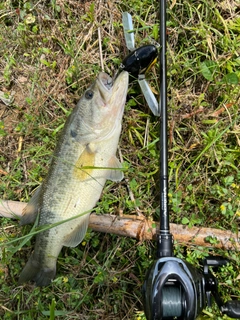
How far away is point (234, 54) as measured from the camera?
314 cm

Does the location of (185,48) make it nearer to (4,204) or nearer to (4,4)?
(4,4)

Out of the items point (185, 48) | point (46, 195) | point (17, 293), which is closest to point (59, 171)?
point (46, 195)

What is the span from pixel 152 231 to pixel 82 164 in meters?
0.86

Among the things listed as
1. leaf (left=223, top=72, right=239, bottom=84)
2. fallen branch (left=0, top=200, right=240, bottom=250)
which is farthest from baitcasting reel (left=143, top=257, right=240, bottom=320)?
leaf (left=223, top=72, right=239, bottom=84)

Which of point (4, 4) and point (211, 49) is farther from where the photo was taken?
point (4, 4)

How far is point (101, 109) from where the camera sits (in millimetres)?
2676

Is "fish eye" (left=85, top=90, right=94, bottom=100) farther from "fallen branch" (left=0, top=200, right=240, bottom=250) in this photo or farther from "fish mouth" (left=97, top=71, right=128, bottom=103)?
"fallen branch" (left=0, top=200, right=240, bottom=250)

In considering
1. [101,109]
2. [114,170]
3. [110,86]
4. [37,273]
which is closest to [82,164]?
[114,170]

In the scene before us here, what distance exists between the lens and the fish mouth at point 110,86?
268 cm

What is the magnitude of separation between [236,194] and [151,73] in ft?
4.54

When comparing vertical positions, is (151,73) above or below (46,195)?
above

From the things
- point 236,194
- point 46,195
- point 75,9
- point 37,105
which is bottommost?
point 236,194

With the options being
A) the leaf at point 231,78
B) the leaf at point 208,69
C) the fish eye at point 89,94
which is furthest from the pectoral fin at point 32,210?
the leaf at point 231,78

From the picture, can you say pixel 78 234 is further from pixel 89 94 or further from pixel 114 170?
pixel 89 94
